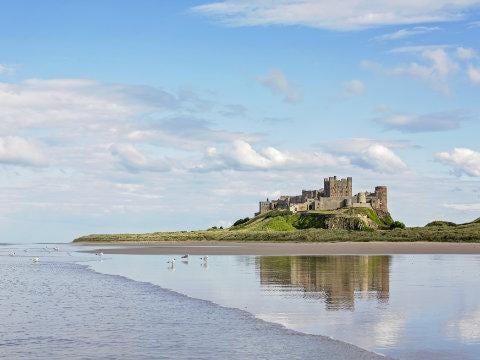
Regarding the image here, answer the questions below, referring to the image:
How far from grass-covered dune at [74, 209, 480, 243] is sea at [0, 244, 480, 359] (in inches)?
2858

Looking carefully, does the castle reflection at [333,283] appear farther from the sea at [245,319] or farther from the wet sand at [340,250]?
the wet sand at [340,250]

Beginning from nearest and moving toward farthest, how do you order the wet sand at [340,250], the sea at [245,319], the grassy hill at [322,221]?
the sea at [245,319], the wet sand at [340,250], the grassy hill at [322,221]

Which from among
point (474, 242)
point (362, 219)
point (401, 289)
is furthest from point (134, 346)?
point (362, 219)

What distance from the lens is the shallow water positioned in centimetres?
1661

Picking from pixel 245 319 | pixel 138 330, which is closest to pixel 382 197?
pixel 245 319

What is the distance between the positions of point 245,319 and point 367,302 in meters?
5.85

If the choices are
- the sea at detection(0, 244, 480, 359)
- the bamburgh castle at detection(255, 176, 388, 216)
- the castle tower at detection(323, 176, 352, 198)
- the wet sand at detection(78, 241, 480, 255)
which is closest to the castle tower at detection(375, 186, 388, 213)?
the bamburgh castle at detection(255, 176, 388, 216)

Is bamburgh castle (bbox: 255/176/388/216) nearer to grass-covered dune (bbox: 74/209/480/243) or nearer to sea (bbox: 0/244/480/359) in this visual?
grass-covered dune (bbox: 74/209/480/243)

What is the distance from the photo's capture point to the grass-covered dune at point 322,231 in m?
106

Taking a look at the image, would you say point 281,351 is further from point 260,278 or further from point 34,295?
point 260,278

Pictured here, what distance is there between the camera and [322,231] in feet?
422

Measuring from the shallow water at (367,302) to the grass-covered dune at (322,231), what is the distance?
215 ft

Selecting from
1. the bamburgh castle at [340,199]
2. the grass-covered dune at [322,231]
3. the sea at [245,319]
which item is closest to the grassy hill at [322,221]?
the grass-covered dune at [322,231]

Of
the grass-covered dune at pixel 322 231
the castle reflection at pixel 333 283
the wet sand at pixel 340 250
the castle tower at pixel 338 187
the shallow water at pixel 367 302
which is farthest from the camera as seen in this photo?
the castle tower at pixel 338 187
